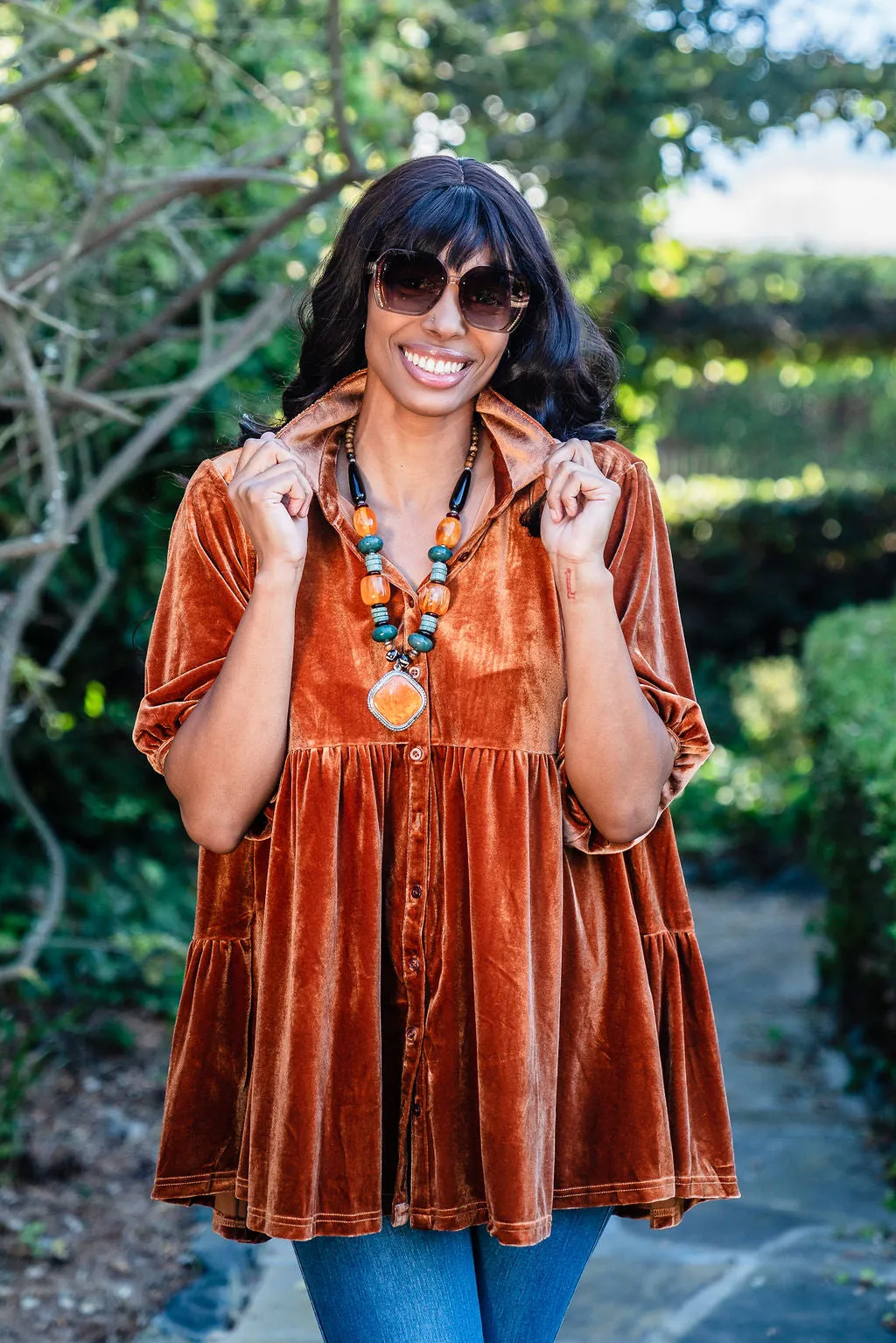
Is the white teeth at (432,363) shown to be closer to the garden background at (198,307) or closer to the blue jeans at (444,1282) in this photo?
the garden background at (198,307)

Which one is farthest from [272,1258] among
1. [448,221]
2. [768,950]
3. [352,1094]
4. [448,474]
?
[768,950]

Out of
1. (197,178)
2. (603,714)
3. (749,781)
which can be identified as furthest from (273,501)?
(749,781)

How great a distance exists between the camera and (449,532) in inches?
78.5

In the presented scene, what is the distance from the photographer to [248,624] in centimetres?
183

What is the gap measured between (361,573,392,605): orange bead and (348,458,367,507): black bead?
13 centimetres

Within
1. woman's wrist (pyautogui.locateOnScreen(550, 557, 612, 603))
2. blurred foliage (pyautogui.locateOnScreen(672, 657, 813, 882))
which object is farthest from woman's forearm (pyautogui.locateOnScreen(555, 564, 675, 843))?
blurred foliage (pyautogui.locateOnScreen(672, 657, 813, 882))

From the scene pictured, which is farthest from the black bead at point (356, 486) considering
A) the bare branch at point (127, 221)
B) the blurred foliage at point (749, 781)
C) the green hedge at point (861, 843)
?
the blurred foliage at point (749, 781)

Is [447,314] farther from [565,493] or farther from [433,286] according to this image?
[565,493]

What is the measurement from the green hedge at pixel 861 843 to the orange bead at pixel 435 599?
205 centimetres

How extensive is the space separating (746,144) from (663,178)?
76 centimetres

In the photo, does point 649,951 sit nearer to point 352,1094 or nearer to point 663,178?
point 352,1094

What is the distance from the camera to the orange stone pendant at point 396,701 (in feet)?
6.18

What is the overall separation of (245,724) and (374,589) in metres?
0.26

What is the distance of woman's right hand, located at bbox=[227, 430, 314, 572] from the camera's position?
184 centimetres
